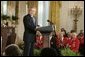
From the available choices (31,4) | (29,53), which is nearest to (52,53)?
(29,53)

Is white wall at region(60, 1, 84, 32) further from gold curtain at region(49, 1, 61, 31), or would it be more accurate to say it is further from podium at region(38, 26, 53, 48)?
podium at region(38, 26, 53, 48)

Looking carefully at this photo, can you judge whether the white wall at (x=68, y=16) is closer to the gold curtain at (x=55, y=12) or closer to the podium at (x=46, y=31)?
the gold curtain at (x=55, y=12)

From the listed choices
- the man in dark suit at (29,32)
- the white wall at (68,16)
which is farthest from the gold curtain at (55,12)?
the man in dark suit at (29,32)

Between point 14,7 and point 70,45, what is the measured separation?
555cm

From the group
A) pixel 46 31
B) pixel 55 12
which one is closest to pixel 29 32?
pixel 46 31

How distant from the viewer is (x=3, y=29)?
9.02 metres

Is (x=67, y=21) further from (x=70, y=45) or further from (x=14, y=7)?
(x=70, y=45)

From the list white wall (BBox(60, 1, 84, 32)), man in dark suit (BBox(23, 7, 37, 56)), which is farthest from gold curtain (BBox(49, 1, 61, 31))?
man in dark suit (BBox(23, 7, 37, 56))

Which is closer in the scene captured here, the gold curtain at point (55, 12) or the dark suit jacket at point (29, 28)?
the dark suit jacket at point (29, 28)

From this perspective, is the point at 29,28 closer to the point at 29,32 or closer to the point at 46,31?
the point at 29,32

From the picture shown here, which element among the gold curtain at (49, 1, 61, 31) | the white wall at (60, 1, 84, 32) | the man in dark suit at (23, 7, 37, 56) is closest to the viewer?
the man in dark suit at (23, 7, 37, 56)

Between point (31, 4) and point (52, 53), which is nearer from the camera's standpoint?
point (52, 53)

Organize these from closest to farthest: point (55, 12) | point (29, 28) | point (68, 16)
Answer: point (29, 28), point (55, 12), point (68, 16)

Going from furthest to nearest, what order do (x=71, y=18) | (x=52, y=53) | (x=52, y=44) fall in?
(x=71, y=18) < (x=52, y=44) < (x=52, y=53)
